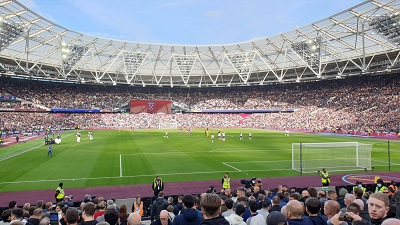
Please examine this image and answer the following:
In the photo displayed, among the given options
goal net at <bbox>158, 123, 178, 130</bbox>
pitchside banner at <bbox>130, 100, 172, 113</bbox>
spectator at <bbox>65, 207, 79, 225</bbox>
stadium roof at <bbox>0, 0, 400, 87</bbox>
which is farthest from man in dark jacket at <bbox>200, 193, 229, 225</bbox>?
pitchside banner at <bbox>130, 100, 172, 113</bbox>

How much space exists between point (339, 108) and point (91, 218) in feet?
272

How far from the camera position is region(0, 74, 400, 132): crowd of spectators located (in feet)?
229

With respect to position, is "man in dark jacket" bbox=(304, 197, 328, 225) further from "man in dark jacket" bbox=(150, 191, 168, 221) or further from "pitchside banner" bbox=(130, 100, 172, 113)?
"pitchside banner" bbox=(130, 100, 172, 113)

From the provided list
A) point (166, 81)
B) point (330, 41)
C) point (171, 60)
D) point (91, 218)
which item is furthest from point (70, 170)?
point (166, 81)

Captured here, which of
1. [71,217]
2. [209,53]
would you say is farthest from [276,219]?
[209,53]

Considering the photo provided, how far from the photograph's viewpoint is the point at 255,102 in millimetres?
102375

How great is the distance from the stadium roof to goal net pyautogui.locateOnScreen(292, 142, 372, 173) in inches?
1361

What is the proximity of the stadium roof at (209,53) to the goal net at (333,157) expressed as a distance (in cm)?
3456

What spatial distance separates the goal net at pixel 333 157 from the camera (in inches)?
984

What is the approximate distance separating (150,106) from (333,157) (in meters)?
79.1

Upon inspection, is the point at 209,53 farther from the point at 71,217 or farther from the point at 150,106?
the point at 71,217

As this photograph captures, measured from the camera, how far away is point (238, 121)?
98438 millimetres

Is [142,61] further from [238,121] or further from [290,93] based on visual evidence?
[290,93]

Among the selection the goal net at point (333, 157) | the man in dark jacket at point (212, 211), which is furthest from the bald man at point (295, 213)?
the goal net at point (333, 157)
